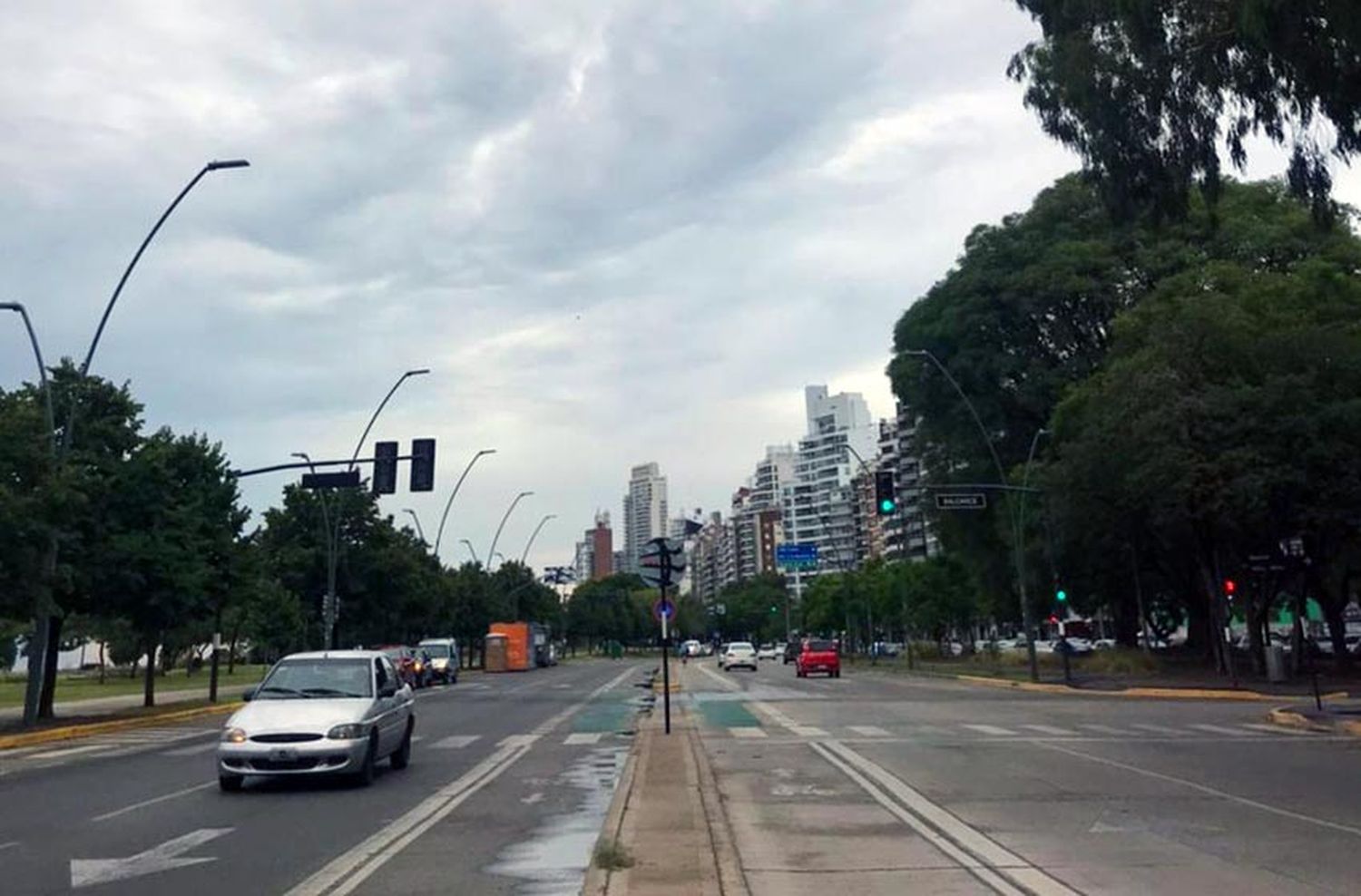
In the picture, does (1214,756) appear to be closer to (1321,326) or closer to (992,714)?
(992,714)

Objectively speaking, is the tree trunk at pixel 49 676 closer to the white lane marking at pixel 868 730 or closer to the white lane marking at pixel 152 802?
the white lane marking at pixel 152 802

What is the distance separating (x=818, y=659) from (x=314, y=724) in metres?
49.5

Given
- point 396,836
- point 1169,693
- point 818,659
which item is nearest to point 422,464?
point 396,836

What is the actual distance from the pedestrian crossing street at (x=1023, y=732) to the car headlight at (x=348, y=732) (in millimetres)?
9955

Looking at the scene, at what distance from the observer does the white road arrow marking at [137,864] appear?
36.7ft

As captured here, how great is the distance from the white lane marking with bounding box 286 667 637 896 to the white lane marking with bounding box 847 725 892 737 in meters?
7.08

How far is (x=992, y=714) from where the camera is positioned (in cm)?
3281

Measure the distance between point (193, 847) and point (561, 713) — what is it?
23586 millimetres

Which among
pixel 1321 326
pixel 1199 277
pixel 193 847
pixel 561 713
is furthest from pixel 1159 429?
pixel 193 847

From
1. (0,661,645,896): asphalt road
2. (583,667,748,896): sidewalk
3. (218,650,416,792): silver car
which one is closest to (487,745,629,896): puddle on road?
(0,661,645,896): asphalt road

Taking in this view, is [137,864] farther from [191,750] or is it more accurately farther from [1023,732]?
[1023,732]

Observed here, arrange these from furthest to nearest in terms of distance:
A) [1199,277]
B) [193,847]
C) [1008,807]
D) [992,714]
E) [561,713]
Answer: [1199,277] → [561,713] → [992,714] → [1008,807] → [193,847]

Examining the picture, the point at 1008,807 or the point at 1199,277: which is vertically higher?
the point at 1199,277

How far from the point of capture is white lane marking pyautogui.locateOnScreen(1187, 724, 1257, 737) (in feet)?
84.4
